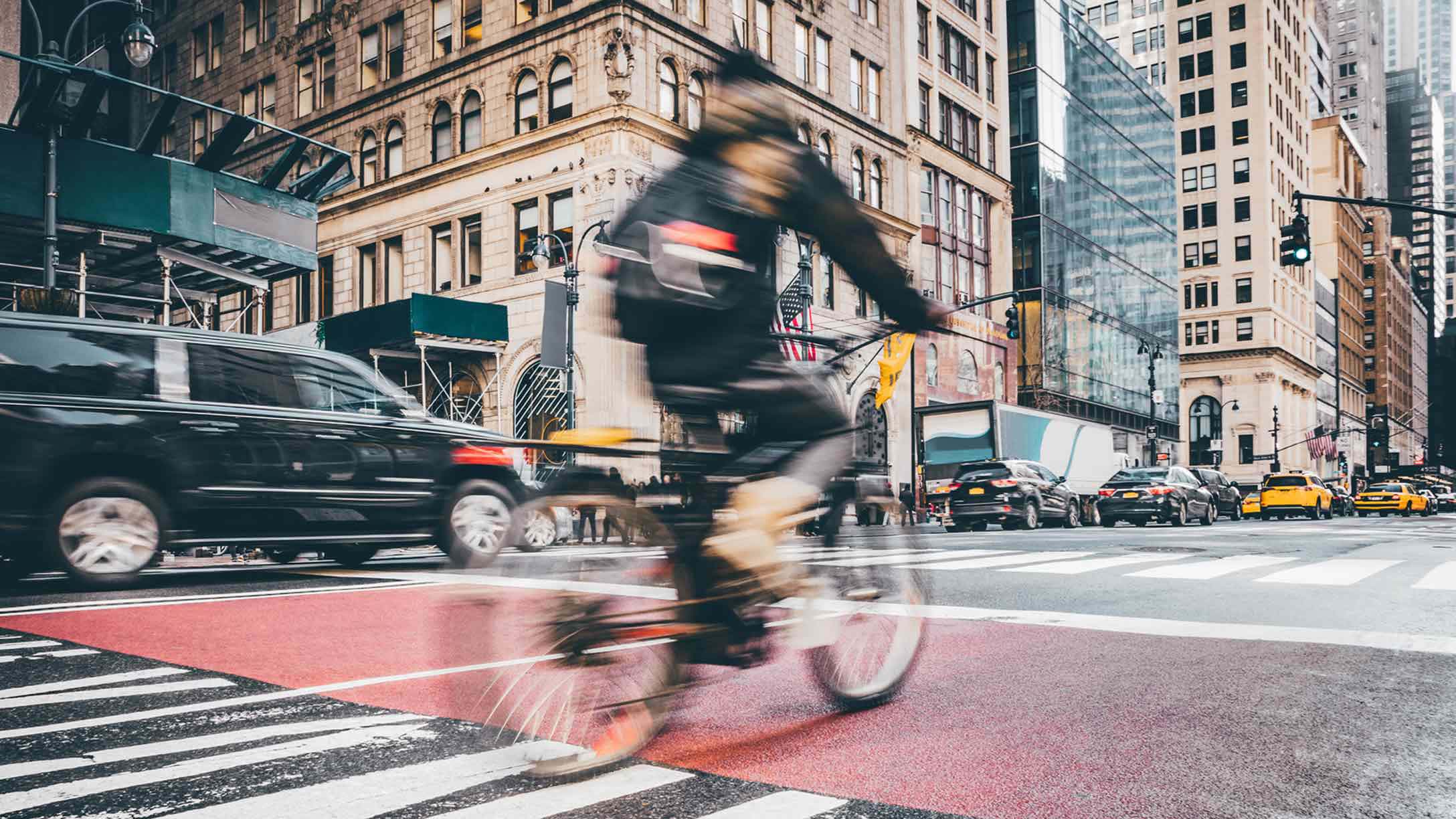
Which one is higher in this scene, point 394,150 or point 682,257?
point 394,150

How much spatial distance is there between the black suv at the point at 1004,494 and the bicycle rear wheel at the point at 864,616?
21791 mm

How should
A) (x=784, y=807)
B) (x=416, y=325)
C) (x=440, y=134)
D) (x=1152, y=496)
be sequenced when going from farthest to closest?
1. (x=440, y=134)
2. (x=1152, y=496)
3. (x=416, y=325)
4. (x=784, y=807)

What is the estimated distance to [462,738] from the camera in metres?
4.07

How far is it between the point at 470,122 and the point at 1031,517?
68.8 ft

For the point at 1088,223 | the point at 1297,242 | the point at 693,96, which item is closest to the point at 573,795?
the point at 1297,242

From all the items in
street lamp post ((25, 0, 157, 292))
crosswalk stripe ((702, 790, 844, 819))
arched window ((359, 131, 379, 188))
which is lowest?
crosswalk stripe ((702, 790, 844, 819))

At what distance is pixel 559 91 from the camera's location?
32.0 metres

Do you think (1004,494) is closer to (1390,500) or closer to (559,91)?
(559,91)

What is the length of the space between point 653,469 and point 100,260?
75.4ft

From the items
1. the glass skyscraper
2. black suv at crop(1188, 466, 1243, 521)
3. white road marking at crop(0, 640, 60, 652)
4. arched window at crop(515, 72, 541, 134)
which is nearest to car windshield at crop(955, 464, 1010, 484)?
black suv at crop(1188, 466, 1243, 521)

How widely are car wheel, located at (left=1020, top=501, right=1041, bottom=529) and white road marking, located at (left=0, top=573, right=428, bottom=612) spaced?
62.1ft

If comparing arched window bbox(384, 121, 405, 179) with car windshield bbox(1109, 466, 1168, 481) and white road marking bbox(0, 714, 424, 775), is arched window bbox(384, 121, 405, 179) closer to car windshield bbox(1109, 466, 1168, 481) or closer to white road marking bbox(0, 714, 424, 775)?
car windshield bbox(1109, 466, 1168, 481)

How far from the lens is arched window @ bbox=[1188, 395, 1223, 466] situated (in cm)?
8706

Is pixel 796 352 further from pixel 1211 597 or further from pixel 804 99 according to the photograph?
pixel 804 99
